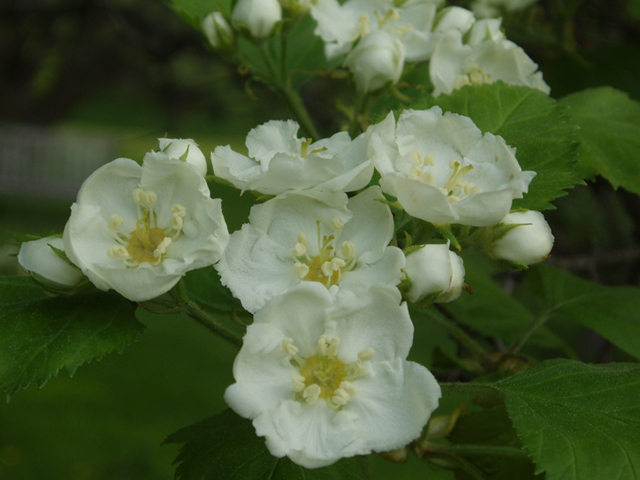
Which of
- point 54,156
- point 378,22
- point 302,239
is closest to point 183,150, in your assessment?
point 302,239

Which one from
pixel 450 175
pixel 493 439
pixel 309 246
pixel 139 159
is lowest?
pixel 139 159

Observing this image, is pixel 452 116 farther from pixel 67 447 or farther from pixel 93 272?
pixel 67 447

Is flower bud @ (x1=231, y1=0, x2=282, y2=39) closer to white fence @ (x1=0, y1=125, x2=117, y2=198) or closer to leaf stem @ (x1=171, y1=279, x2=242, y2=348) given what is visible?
leaf stem @ (x1=171, y1=279, x2=242, y2=348)

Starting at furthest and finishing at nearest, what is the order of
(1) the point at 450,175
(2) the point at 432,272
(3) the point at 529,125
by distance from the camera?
(3) the point at 529,125, (1) the point at 450,175, (2) the point at 432,272

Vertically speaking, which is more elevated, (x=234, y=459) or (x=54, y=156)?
(x=234, y=459)

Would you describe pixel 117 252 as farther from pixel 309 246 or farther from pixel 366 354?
pixel 366 354

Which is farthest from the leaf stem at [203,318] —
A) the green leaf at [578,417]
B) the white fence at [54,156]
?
the white fence at [54,156]

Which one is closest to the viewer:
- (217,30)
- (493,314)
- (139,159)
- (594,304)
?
(217,30)
